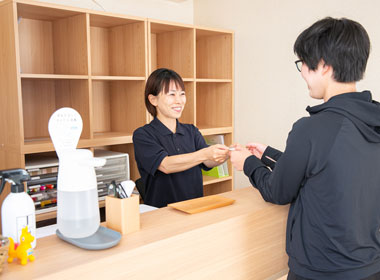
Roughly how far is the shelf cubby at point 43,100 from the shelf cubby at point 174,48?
86cm

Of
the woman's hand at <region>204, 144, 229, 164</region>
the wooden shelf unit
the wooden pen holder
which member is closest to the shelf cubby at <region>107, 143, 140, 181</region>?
the wooden shelf unit

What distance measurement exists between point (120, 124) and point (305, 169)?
231 cm

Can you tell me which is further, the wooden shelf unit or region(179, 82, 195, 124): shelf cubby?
region(179, 82, 195, 124): shelf cubby

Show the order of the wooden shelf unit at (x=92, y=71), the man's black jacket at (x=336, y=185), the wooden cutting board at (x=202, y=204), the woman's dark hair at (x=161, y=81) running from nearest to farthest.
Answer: the man's black jacket at (x=336, y=185) → the wooden cutting board at (x=202, y=204) → the woman's dark hair at (x=161, y=81) → the wooden shelf unit at (x=92, y=71)

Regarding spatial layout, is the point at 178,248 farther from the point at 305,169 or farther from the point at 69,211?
the point at 305,169

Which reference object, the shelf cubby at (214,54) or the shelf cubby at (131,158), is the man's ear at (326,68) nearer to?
the shelf cubby at (131,158)

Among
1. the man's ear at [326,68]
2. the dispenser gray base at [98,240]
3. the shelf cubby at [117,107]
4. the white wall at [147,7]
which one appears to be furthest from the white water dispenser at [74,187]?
the white wall at [147,7]

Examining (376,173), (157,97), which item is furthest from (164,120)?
(376,173)

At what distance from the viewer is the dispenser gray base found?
3.65ft

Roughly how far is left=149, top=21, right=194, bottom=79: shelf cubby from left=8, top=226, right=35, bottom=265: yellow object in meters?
2.46

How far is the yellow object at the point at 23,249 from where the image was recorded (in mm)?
1028

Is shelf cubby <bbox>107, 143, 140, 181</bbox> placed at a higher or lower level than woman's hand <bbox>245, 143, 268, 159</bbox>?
lower

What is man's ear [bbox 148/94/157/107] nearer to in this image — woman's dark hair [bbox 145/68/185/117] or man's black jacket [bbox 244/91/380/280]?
woman's dark hair [bbox 145/68/185/117]

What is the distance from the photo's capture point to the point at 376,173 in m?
1.21
